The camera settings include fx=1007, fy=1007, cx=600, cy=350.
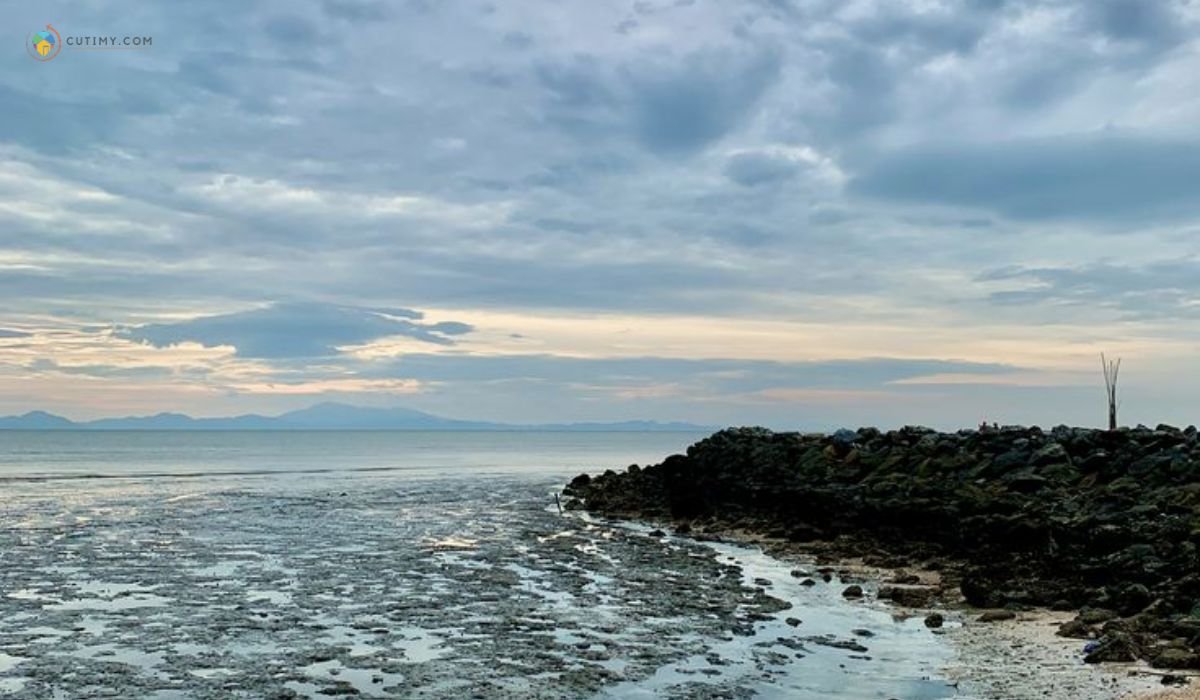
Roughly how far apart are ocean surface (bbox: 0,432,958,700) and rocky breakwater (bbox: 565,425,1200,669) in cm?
255

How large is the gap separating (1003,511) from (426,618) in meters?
12.4

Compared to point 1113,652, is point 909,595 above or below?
below

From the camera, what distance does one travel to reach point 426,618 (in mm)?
14516

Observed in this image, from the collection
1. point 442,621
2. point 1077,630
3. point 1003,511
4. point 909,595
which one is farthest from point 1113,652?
point 1003,511

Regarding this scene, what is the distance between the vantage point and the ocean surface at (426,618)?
10750mm

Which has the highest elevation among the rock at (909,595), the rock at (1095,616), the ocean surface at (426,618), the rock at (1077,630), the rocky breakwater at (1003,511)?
the rocky breakwater at (1003,511)

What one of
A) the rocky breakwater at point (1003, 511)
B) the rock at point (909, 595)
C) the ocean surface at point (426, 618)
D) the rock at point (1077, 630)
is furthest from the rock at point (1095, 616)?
the rock at point (909, 595)

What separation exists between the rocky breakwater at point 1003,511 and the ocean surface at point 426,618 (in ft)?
8.37

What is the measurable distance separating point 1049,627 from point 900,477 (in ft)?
40.5

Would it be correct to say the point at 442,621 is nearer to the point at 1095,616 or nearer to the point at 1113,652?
the point at 1113,652

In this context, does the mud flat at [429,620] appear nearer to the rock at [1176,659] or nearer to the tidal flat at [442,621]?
the tidal flat at [442,621]

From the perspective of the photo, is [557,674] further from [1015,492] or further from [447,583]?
[1015,492]

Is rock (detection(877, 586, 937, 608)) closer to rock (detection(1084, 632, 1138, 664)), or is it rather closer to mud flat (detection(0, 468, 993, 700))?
mud flat (detection(0, 468, 993, 700))

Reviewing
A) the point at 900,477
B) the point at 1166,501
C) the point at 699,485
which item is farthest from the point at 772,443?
the point at 1166,501
